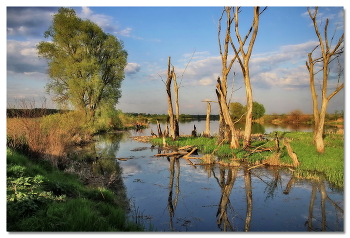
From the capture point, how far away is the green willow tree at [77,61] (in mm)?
21438

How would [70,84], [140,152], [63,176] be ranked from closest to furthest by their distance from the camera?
[63,176]
[140,152]
[70,84]

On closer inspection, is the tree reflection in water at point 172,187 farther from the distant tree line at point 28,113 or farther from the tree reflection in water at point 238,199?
the distant tree line at point 28,113

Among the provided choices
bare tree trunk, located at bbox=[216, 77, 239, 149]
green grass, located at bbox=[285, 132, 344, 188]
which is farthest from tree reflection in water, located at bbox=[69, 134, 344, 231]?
bare tree trunk, located at bbox=[216, 77, 239, 149]

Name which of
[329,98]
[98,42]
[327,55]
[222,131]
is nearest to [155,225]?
[329,98]

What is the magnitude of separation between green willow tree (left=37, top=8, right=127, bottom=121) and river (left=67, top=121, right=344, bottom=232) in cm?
1286

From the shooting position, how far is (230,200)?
7062 millimetres

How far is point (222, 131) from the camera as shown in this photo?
1588 centimetres

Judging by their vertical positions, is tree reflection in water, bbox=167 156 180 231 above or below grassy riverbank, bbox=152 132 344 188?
below

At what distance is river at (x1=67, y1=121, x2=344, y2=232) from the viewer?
5.55 metres

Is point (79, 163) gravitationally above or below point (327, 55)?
below

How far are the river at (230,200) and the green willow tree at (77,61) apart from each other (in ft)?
42.2

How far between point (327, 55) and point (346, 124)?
7380mm

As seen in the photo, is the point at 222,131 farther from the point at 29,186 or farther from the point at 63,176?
the point at 29,186

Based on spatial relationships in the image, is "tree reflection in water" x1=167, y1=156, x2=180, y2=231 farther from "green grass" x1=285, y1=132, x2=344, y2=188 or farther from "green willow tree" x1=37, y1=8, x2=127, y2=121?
"green willow tree" x1=37, y1=8, x2=127, y2=121
